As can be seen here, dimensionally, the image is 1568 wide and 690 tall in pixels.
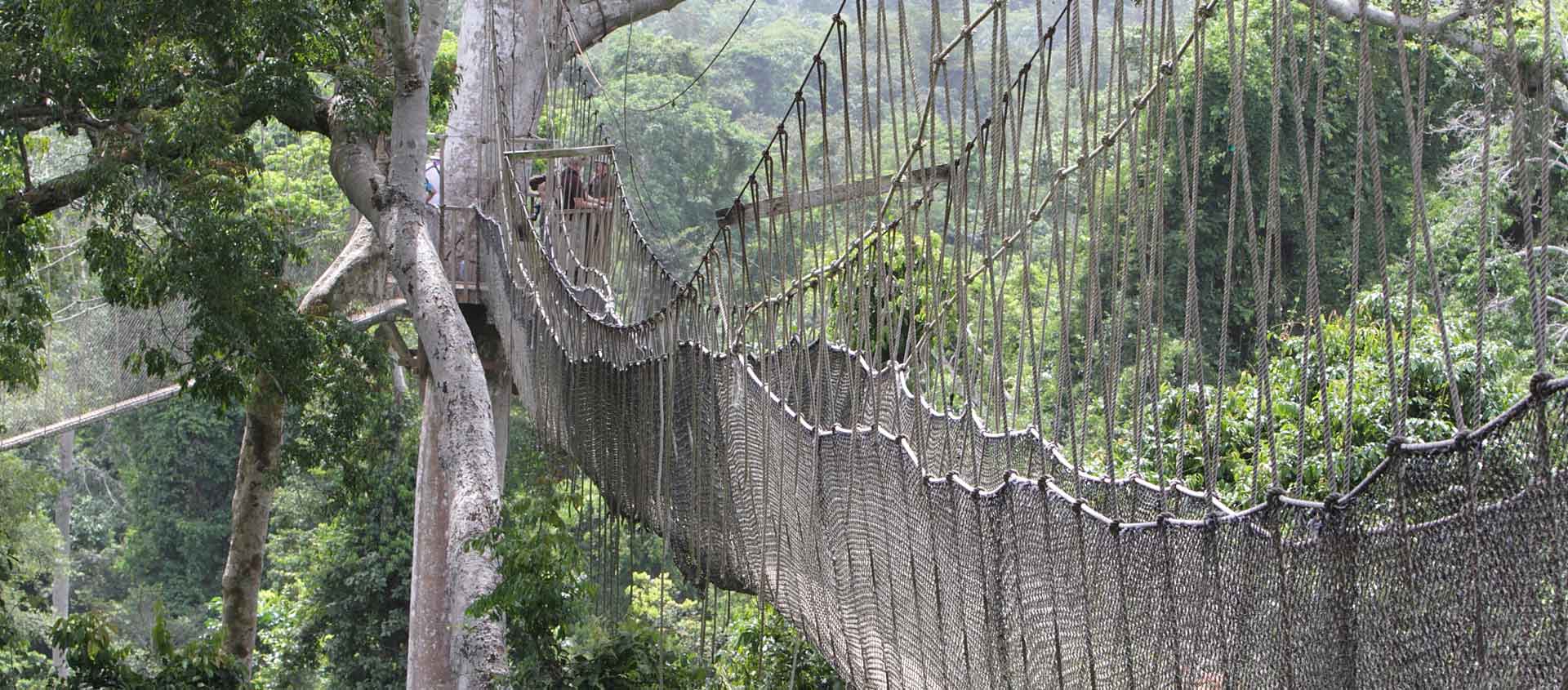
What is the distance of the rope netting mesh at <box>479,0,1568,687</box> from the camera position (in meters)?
1.96

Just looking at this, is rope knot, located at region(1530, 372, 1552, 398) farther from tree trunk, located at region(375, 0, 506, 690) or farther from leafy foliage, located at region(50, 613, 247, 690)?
leafy foliage, located at region(50, 613, 247, 690)

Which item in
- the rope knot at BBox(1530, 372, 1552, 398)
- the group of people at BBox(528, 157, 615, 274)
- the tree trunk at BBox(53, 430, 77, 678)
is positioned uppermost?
the group of people at BBox(528, 157, 615, 274)

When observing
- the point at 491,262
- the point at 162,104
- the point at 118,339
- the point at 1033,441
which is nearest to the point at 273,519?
the point at 118,339

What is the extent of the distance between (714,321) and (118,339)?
16.0 ft

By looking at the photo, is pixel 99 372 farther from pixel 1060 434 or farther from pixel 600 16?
pixel 1060 434

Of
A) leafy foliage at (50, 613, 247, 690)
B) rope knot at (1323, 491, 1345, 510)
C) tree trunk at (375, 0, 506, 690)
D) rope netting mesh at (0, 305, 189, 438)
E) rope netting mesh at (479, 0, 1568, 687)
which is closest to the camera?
rope netting mesh at (479, 0, 1568, 687)

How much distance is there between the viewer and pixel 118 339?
28.6 ft

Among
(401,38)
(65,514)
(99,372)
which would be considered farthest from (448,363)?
(65,514)

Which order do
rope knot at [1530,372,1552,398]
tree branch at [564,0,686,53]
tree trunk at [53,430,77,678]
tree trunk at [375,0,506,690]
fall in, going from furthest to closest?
tree trunk at [53,430,77,678] < tree branch at [564,0,686,53] < tree trunk at [375,0,506,690] < rope knot at [1530,372,1552,398]

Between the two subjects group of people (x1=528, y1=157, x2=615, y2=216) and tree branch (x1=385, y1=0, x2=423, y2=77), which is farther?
group of people (x1=528, y1=157, x2=615, y2=216)

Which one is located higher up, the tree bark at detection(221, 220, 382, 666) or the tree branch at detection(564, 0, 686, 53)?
the tree branch at detection(564, 0, 686, 53)

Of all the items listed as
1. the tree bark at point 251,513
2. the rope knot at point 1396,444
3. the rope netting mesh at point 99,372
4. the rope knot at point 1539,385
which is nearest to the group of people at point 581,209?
the tree bark at point 251,513

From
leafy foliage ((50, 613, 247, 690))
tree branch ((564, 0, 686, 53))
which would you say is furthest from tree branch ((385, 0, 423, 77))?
tree branch ((564, 0, 686, 53))

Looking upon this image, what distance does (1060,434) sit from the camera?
16.3 feet
